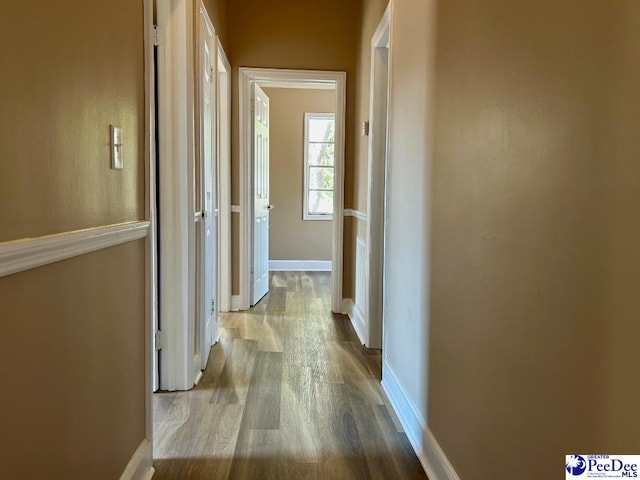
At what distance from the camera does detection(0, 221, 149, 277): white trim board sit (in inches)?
34.5

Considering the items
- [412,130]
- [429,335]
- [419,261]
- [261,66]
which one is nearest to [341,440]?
[429,335]

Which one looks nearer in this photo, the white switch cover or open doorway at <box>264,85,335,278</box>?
the white switch cover

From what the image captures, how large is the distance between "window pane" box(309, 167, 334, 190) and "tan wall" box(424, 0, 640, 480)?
4.97 meters

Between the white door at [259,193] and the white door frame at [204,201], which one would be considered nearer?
the white door frame at [204,201]

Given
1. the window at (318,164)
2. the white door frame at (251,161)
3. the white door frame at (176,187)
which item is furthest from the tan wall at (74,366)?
the window at (318,164)

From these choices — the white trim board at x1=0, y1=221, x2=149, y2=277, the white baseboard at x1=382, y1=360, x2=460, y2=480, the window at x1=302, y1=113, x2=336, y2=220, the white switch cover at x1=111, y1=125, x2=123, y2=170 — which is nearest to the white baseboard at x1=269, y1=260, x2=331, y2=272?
the window at x1=302, y1=113, x2=336, y2=220

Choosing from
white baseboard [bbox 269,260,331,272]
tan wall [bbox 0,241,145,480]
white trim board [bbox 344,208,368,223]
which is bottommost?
white baseboard [bbox 269,260,331,272]

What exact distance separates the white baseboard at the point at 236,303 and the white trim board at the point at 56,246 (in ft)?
9.18

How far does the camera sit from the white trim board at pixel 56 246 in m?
0.88

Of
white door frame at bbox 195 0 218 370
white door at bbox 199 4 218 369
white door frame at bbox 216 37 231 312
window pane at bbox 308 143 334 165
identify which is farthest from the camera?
window pane at bbox 308 143 334 165

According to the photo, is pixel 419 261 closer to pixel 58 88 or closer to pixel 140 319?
pixel 140 319

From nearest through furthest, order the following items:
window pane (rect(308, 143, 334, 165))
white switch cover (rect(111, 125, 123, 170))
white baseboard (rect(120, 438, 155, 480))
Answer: white switch cover (rect(111, 125, 123, 170)) → white baseboard (rect(120, 438, 155, 480)) → window pane (rect(308, 143, 334, 165))

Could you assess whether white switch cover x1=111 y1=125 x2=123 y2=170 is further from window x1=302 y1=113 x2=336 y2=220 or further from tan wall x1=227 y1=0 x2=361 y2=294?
window x1=302 y1=113 x2=336 y2=220

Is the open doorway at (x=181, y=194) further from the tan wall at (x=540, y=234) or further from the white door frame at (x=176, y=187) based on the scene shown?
the tan wall at (x=540, y=234)
